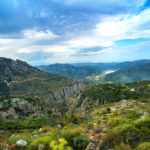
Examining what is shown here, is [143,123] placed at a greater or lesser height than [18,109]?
greater

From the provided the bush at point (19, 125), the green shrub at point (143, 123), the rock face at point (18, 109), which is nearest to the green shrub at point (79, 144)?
the green shrub at point (143, 123)

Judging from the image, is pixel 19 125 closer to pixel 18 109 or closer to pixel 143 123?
pixel 143 123

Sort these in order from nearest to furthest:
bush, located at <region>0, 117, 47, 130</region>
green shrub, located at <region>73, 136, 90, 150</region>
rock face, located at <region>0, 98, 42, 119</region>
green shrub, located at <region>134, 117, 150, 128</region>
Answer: green shrub, located at <region>73, 136, 90, 150</region>, green shrub, located at <region>134, 117, 150, 128</region>, bush, located at <region>0, 117, 47, 130</region>, rock face, located at <region>0, 98, 42, 119</region>

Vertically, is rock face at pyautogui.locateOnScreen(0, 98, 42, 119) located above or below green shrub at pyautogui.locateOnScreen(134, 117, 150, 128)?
below

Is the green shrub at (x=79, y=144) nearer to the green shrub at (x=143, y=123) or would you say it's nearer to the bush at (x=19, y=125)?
the green shrub at (x=143, y=123)

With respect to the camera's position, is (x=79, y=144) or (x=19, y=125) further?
(x=19, y=125)

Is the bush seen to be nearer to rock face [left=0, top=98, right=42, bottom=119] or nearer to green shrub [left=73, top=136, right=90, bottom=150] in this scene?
green shrub [left=73, top=136, right=90, bottom=150]

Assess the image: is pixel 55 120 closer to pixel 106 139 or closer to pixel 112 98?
pixel 106 139

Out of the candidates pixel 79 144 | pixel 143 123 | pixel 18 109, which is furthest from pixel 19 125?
pixel 18 109

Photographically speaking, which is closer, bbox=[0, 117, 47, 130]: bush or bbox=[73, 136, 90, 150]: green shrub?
bbox=[73, 136, 90, 150]: green shrub

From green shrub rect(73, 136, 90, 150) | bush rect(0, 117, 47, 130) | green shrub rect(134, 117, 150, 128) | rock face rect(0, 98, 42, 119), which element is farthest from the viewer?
rock face rect(0, 98, 42, 119)

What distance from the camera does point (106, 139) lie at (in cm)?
483

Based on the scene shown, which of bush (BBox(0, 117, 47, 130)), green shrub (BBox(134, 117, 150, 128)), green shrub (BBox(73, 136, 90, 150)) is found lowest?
bush (BBox(0, 117, 47, 130))

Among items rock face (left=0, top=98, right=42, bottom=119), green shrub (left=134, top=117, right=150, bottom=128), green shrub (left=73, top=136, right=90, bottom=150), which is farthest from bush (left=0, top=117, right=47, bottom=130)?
rock face (left=0, top=98, right=42, bottom=119)
